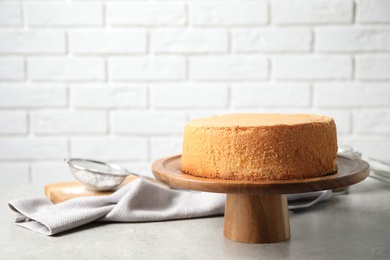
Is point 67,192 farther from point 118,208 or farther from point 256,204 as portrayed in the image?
point 256,204

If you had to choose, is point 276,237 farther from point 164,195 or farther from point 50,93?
point 50,93

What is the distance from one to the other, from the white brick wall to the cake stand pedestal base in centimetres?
108

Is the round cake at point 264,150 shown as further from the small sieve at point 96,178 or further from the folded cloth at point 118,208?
the small sieve at point 96,178

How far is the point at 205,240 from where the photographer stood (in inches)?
37.5

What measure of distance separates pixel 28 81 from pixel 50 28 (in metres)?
0.20

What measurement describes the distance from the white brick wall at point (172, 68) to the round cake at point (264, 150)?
108 centimetres

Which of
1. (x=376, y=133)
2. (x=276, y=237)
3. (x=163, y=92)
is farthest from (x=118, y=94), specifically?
(x=276, y=237)

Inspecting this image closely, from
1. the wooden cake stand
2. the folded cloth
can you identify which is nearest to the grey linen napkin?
the folded cloth

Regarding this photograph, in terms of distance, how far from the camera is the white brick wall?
1991 millimetres

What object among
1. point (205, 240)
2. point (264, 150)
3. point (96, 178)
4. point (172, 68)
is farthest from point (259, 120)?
point (172, 68)

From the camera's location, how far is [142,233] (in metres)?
1.00

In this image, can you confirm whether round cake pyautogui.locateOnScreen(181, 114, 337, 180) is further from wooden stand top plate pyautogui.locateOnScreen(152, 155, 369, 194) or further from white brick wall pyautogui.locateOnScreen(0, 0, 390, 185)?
white brick wall pyautogui.locateOnScreen(0, 0, 390, 185)

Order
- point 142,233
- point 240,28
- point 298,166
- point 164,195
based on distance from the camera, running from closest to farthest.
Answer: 1. point 298,166
2. point 142,233
3. point 164,195
4. point 240,28

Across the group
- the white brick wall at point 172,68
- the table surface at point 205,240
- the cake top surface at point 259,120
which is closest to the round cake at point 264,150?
the cake top surface at point 259,120
